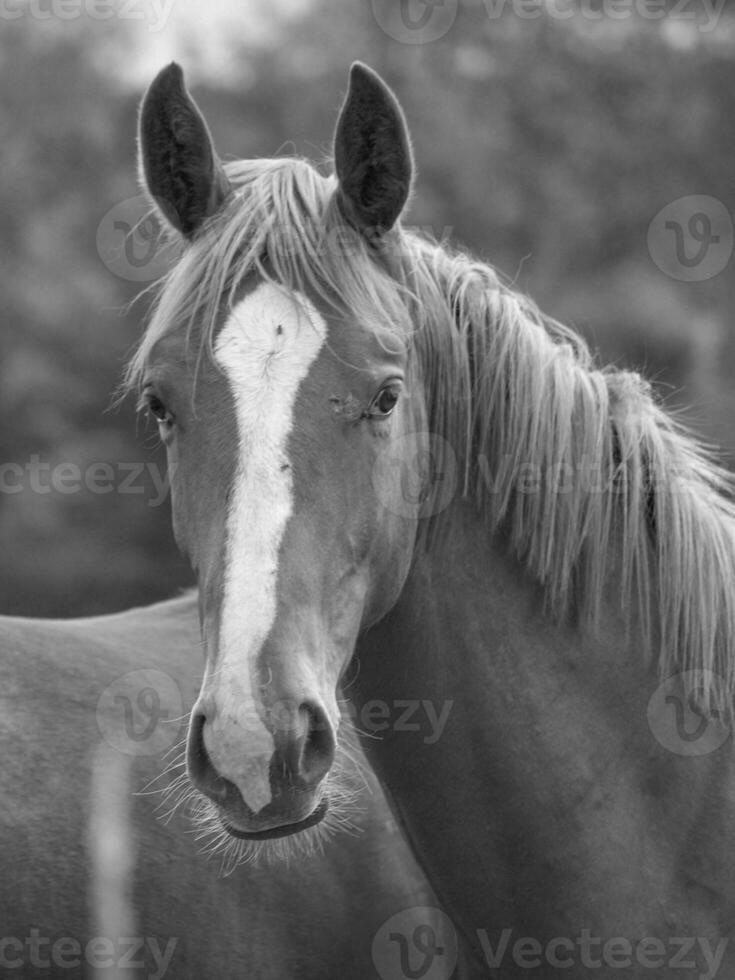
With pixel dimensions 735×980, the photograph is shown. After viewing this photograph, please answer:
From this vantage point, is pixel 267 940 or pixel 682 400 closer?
pixel 267 940

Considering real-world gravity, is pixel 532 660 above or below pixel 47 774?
above

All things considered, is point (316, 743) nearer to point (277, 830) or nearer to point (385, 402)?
point (277, 830)

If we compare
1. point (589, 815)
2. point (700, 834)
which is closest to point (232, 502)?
point (589, 815)

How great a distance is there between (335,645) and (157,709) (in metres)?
1.34

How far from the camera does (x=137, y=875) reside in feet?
11.6

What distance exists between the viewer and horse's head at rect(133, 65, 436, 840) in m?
2.43

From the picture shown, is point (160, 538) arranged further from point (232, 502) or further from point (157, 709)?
point (232, 502)

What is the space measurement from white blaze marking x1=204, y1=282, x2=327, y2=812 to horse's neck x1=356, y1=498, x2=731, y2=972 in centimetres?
64

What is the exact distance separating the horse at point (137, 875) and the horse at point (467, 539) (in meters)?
0.58

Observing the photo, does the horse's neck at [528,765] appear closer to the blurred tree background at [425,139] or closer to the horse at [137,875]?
the horse at [137,875]

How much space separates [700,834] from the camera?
2.92 meters

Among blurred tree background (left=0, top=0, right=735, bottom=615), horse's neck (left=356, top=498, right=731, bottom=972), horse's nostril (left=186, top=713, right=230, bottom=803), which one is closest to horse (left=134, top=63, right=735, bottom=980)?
horse's neck (left=356, top=498, right=731, bottom=972)

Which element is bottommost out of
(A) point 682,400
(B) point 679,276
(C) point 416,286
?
(C) point 416,286

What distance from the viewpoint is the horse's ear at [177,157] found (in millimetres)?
2990
